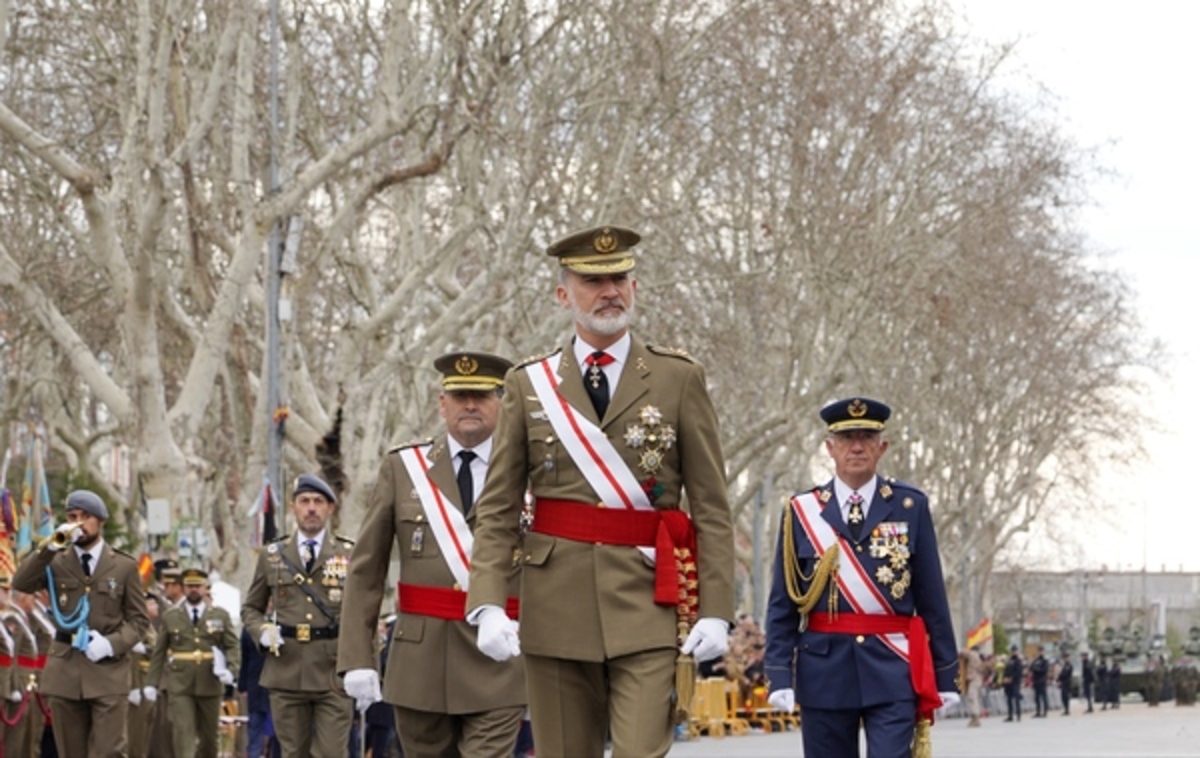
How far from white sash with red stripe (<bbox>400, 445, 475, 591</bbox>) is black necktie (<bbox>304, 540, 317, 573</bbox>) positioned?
4.11 meters

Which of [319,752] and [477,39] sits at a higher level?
[477,39]

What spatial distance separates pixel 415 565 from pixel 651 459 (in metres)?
2.82

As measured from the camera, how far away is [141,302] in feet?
90.2

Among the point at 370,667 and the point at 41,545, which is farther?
the point at 41,545

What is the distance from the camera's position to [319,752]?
14914 millimetres

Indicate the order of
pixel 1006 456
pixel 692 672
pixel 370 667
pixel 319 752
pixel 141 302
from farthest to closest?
pixel 1006 456, pixel 141 302, pixel 319 752, pixel 370 667, pixel 692 672

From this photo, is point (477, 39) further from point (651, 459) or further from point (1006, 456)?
point (1006, 456)

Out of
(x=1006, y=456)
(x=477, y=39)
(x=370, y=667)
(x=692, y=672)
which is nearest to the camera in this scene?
(x=692, y=672)

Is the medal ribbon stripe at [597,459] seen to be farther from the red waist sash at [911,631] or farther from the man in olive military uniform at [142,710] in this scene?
the man in olive military uniform at [142,710]

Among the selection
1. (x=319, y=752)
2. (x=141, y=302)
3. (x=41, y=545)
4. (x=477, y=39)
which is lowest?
(x=319, y=752)

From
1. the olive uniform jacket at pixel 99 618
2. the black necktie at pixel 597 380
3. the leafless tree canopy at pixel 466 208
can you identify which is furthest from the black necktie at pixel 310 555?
Result: the leafless tree canopy at pixel 466 208

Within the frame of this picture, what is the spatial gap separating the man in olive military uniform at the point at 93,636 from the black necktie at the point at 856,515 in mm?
6116

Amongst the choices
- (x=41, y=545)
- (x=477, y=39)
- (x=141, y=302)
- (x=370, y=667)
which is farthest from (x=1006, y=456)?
(x=370, y=667)

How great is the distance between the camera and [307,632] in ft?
49.7
